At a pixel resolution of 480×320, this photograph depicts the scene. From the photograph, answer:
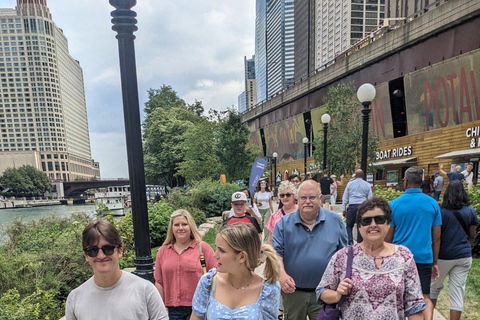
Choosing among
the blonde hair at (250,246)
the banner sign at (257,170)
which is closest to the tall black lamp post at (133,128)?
the blonde hair at (250,246)

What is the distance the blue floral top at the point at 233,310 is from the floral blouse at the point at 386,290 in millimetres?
542

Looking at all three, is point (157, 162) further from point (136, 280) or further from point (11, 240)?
point (136, 280)

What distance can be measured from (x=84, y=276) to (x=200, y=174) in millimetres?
20559

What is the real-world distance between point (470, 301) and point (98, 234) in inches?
190

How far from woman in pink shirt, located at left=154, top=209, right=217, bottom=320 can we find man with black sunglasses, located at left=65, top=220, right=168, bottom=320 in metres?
0.90

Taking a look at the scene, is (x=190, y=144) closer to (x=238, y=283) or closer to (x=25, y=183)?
(x=238, y=283)

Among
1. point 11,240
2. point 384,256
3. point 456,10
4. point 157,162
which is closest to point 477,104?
point 456,10

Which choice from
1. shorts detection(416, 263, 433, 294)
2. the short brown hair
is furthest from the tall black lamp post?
shorts detection(416, 263, 433, 294)

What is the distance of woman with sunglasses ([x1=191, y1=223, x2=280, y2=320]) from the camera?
62.6 inches

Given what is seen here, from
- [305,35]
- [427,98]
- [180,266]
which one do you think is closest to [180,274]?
[180,266]

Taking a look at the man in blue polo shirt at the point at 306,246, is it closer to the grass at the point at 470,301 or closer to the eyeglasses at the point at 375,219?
the eyeglasses at the point at 375,219

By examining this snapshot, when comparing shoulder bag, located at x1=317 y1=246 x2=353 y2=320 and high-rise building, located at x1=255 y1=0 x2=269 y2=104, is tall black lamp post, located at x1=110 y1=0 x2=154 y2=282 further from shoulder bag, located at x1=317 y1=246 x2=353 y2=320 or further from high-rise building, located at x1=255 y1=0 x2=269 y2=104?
high-rise building, located at x1=255 y1=0 x2=269 y2=104

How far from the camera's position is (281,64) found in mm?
142625

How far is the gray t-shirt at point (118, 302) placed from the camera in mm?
1605
